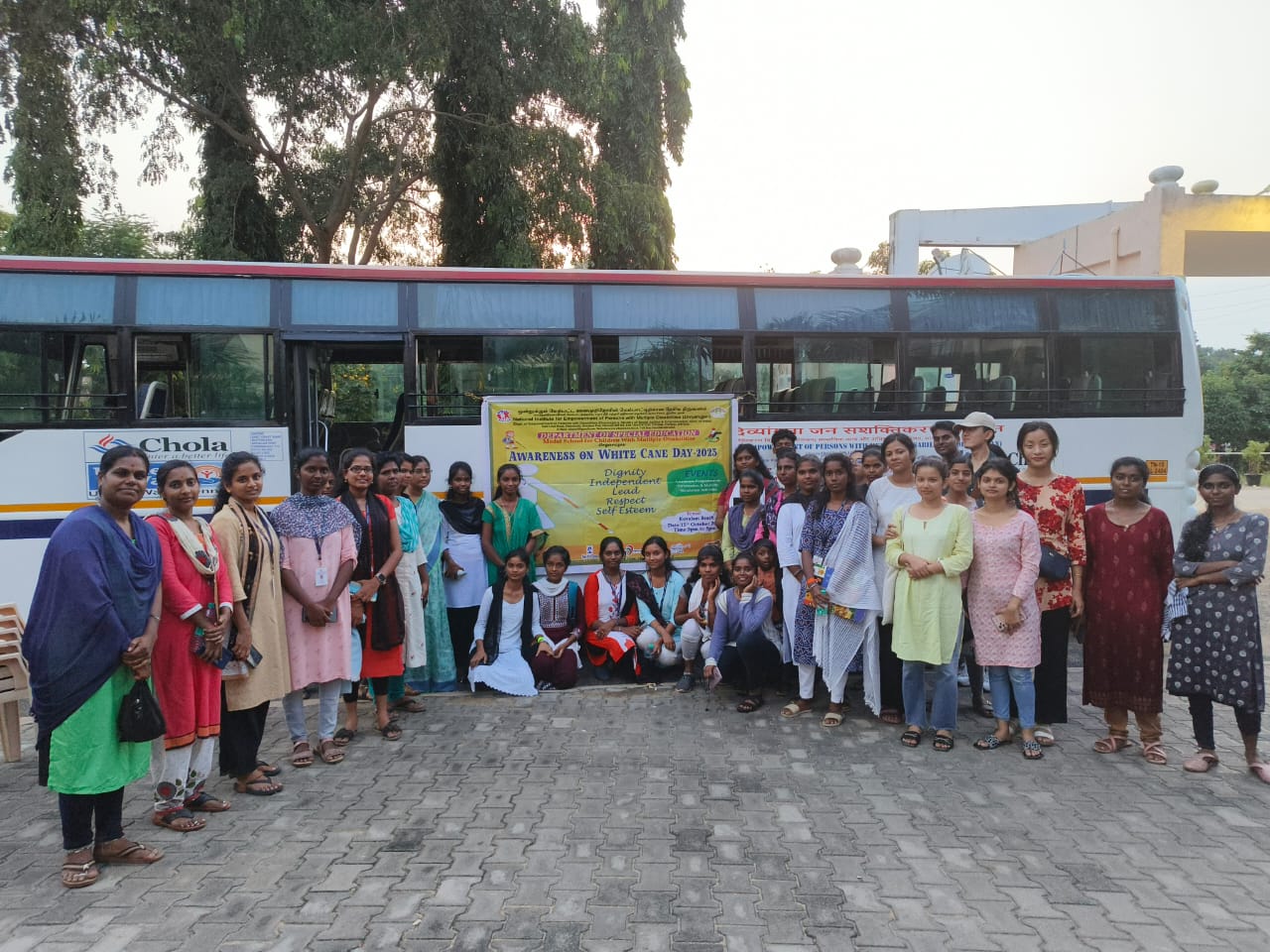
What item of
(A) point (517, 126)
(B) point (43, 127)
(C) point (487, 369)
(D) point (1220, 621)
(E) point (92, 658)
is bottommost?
(D) point (1220, 621)

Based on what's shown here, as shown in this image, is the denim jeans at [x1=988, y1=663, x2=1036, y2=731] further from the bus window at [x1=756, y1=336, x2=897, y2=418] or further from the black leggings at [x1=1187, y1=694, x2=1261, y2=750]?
the bus window at [x1=756, y1=336, x2=897, y2=418]

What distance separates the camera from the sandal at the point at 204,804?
11.4 ft

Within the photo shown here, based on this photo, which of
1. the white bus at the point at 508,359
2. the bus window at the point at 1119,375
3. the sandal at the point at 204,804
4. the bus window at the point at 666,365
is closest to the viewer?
the sandal at the point at 204,804

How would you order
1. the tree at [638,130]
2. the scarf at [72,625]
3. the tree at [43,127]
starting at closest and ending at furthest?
the scarf at [72,625] → the tree at [43,127] → the tree at [638,130]

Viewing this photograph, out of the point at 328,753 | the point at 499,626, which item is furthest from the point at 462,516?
the point at 328,753

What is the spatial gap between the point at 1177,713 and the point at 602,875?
3.98m

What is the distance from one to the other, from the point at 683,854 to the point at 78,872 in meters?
2.26

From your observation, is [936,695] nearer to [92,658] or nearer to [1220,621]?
[1220,621]

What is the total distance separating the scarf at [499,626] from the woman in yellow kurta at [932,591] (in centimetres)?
244

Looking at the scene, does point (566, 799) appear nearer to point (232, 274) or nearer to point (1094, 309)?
point (232, 274)

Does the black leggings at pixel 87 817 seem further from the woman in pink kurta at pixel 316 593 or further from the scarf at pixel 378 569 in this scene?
the scarf at pixel 378 569

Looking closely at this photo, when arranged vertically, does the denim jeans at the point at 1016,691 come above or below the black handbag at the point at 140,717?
below

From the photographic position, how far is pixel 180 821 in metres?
3.29

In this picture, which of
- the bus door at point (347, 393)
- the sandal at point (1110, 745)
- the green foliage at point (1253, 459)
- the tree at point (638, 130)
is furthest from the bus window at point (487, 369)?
the green foliage at point (1253, 459)
